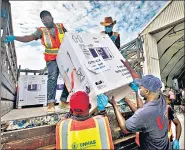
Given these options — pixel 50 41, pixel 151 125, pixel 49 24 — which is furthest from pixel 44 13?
pixel 151 125

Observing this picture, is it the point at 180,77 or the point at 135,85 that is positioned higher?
the point at 180,77

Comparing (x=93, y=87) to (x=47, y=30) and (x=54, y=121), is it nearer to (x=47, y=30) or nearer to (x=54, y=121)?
(x=54, y=121)

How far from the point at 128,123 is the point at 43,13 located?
6.45ft

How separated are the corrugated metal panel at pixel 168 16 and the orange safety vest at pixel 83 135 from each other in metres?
6.57

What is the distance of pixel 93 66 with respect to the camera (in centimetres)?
181

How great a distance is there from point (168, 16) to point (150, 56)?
1773 millimetres

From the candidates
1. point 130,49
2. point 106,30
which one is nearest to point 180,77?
point 130,49

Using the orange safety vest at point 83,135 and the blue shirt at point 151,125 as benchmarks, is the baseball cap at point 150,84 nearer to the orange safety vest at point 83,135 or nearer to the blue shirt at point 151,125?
the blue shirt at point 151,125

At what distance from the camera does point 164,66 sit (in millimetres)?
10945

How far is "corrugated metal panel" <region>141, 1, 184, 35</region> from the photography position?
643 cm

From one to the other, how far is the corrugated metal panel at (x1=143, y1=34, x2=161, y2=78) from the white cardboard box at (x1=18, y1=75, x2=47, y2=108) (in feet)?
14.6

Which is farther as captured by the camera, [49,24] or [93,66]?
[49,24]

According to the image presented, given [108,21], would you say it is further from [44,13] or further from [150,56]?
[150,56]

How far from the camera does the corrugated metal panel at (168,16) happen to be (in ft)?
21.1
